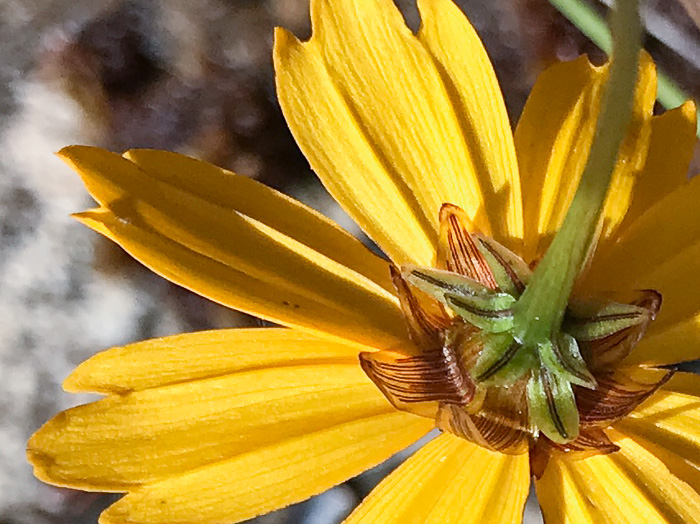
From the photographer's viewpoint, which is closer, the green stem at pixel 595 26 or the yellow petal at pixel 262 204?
the yellow petal at pixel 262 204

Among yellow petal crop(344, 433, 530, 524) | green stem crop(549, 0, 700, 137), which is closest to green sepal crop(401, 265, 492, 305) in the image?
yellow petal crop(344, 433, 530, 524)

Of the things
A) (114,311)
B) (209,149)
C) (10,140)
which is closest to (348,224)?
(209,149)

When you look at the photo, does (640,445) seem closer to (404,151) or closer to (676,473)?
(676,473)

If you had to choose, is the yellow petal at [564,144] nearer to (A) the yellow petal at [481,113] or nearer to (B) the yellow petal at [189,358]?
(A) the yellow petal at [481,113]

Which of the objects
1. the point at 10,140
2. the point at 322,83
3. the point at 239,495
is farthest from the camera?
the point at 10,140

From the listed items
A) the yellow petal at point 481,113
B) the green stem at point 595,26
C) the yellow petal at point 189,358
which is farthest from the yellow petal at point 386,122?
the green stem at point 595,26

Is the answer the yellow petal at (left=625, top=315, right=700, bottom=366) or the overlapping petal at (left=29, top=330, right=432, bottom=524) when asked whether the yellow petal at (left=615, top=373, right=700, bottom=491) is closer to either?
the yellow petal at (left=625, top=315, right=700, bottom=366)

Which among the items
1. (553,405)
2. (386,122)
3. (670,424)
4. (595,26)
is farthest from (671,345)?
(595,26)
